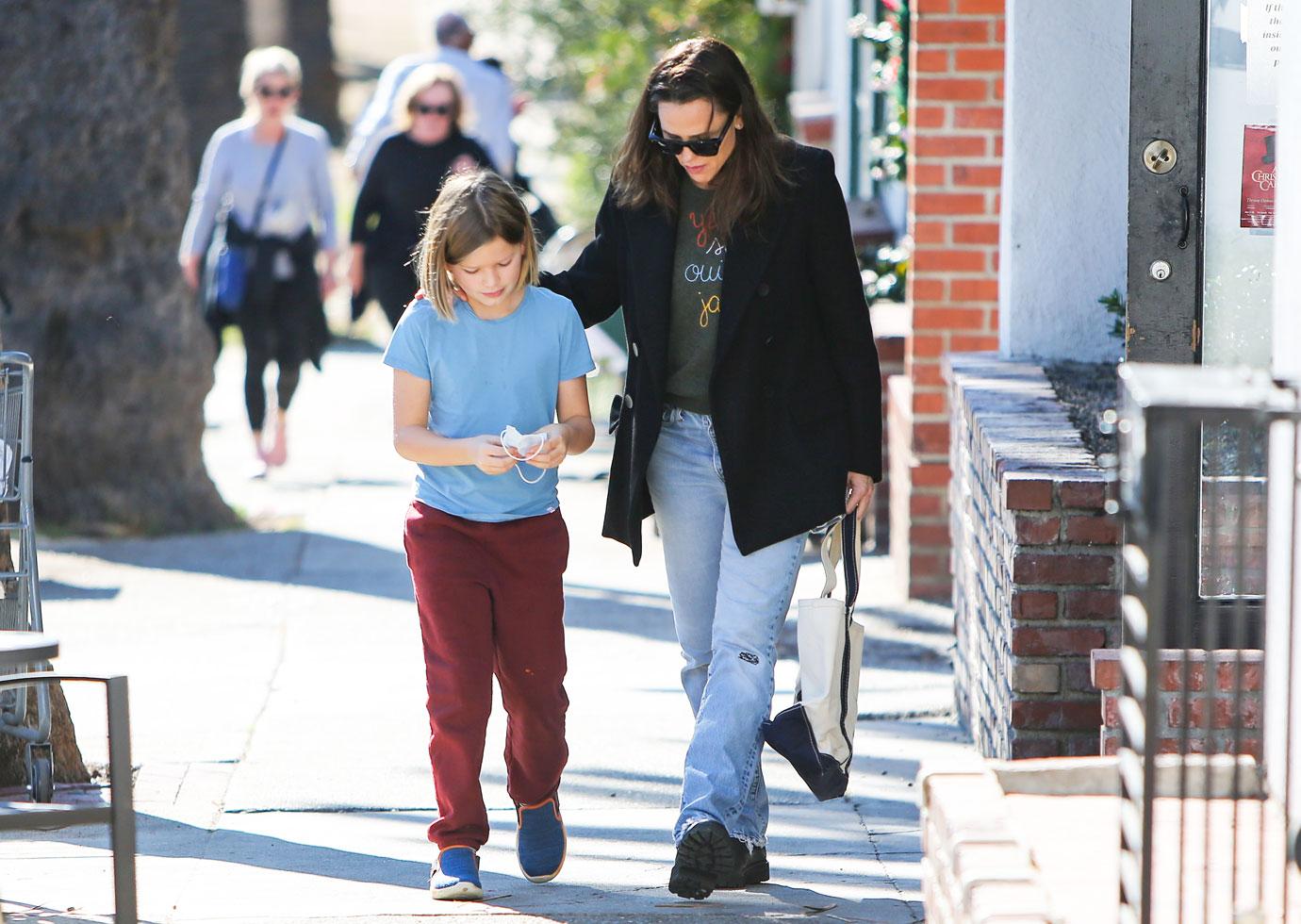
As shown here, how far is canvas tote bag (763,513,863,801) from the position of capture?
417 centimetres

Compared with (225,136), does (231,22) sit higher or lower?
higher

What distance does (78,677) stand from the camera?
3.35 metres

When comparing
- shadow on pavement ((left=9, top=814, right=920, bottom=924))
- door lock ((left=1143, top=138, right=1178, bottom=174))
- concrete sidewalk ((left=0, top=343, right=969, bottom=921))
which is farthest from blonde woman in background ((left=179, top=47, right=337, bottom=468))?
door lock ((left=1143, top=138, right=1178, bottom=174))

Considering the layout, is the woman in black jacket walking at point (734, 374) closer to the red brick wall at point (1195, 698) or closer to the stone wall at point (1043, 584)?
the stone wall at point (1043, 584)

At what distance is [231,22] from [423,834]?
13.9m

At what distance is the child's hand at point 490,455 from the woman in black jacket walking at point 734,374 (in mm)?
378

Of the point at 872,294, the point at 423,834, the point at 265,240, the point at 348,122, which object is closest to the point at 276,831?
the point at 423,834

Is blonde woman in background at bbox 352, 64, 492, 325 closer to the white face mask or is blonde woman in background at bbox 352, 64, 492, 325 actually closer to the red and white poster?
the red and white poster

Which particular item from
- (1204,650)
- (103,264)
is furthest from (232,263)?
(1204,650)

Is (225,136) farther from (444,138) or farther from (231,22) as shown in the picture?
(231,22)

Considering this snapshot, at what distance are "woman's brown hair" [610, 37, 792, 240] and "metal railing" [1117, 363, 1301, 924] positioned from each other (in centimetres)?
99

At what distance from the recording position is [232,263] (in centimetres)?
965

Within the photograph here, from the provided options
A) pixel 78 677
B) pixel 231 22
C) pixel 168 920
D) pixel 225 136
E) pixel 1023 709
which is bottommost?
pixel 168 920

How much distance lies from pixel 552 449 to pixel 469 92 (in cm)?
607
